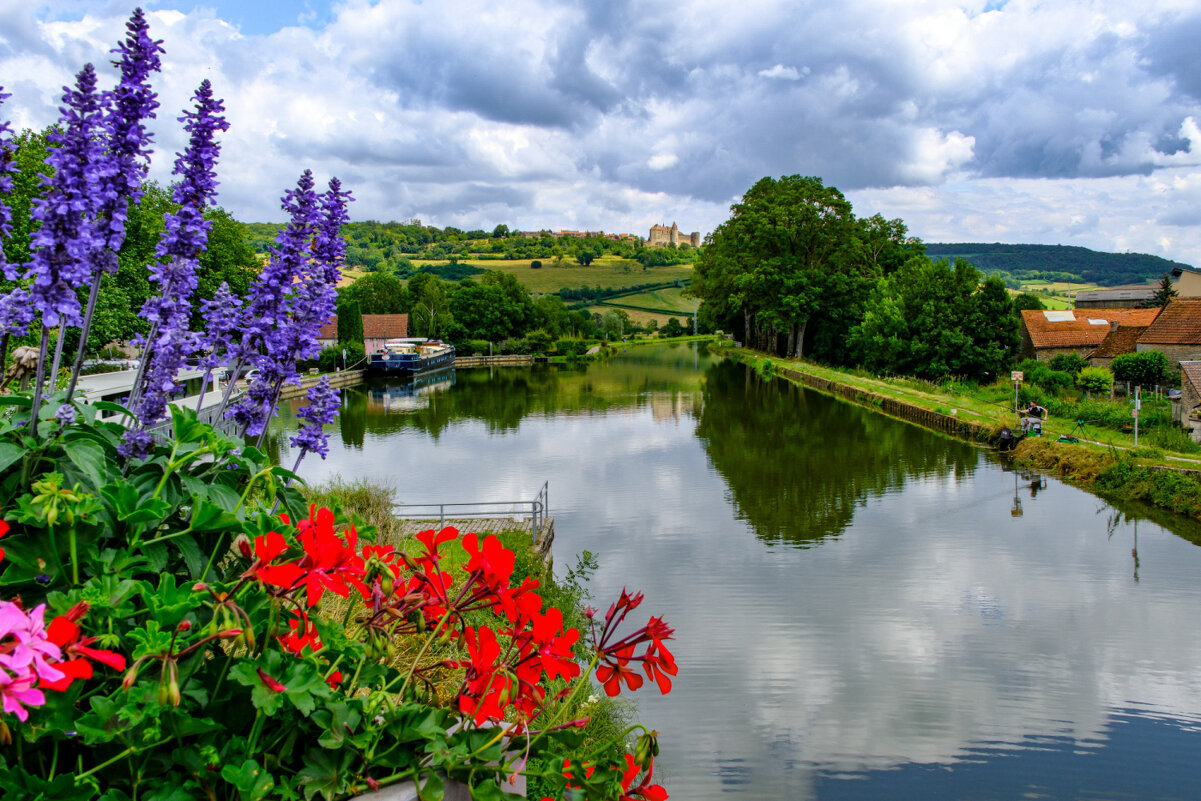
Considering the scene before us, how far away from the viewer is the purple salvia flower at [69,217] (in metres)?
1.97

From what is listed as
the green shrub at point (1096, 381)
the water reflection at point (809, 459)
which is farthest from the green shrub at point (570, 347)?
the green shrub at point (1096, 381)

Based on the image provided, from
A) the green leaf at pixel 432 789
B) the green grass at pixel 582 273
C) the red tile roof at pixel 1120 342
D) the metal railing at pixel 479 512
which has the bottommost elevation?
the metal railing at pixel 479 512

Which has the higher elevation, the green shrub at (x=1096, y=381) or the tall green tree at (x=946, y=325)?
the tall green tree at (x=946, y=325)

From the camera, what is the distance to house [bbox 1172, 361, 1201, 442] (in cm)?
1912

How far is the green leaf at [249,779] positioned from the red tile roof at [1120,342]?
34.1 metres

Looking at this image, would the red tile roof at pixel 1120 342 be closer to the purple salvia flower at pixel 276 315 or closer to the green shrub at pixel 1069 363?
the green shrub at pixel 1069 363

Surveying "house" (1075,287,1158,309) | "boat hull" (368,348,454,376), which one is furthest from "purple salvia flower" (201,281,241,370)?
"house" (1075,287,1158,309)

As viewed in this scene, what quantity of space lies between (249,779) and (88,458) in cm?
79

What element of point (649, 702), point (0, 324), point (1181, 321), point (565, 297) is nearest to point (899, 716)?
point (649, 702)

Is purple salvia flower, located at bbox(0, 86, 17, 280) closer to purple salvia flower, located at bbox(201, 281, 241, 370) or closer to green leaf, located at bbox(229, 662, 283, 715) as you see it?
purple salvia flower, located at bbox(201, 281, 241, 370)

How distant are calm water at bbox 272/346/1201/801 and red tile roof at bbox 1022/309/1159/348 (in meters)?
16.6

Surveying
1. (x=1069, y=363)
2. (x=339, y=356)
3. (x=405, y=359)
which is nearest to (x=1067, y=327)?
(x=1069, y=363)

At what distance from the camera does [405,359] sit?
46.2 m

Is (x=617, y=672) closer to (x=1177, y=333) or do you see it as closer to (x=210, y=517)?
(x=210, y=517)
